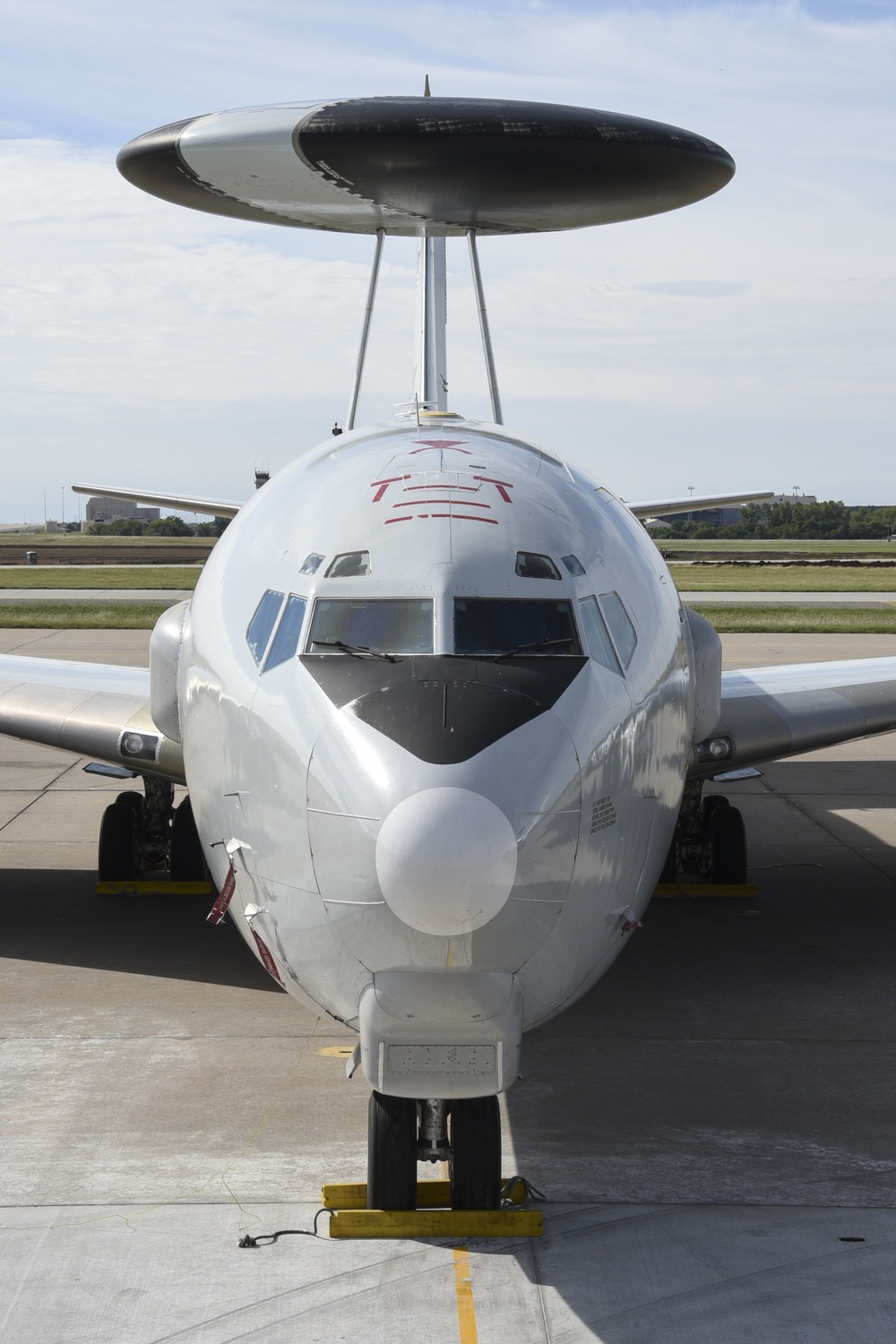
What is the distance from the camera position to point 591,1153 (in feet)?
28.5

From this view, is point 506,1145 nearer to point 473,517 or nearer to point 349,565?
point 349,565

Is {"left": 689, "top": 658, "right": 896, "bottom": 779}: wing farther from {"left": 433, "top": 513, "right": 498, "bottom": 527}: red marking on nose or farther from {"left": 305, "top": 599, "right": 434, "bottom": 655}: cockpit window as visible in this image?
{"left": 305, "top": 599, "right": 434, "bottom": 655}: cockpit window

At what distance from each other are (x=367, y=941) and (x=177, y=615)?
4.17 m

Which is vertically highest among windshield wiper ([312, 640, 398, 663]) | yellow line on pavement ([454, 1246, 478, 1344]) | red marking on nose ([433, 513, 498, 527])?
red marking on nose ([433, 513, 498, 527])

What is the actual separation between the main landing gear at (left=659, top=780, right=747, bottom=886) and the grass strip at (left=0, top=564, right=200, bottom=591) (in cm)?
4401

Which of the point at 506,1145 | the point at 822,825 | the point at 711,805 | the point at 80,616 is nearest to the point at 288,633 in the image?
the point at 506,1145

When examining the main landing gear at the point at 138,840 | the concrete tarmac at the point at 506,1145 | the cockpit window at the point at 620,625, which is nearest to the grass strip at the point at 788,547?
the main landing gear at the point at 138,840

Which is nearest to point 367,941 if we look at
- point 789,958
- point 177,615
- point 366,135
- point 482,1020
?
point 482,1020

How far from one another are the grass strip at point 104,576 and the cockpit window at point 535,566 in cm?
5040

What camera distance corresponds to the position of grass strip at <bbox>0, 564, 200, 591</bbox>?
60.4 metres

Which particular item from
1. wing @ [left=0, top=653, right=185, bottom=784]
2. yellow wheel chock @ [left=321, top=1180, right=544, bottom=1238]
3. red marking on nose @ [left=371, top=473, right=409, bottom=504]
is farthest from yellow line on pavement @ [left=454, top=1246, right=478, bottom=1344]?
wing @ [left=0, top=653, right=185, bottom=784]

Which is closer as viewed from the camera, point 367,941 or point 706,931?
point 367,941

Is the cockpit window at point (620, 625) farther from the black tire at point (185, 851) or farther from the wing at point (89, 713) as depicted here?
the black tire at point (185, 851)

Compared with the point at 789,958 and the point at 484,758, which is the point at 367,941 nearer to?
the point at 484,758
